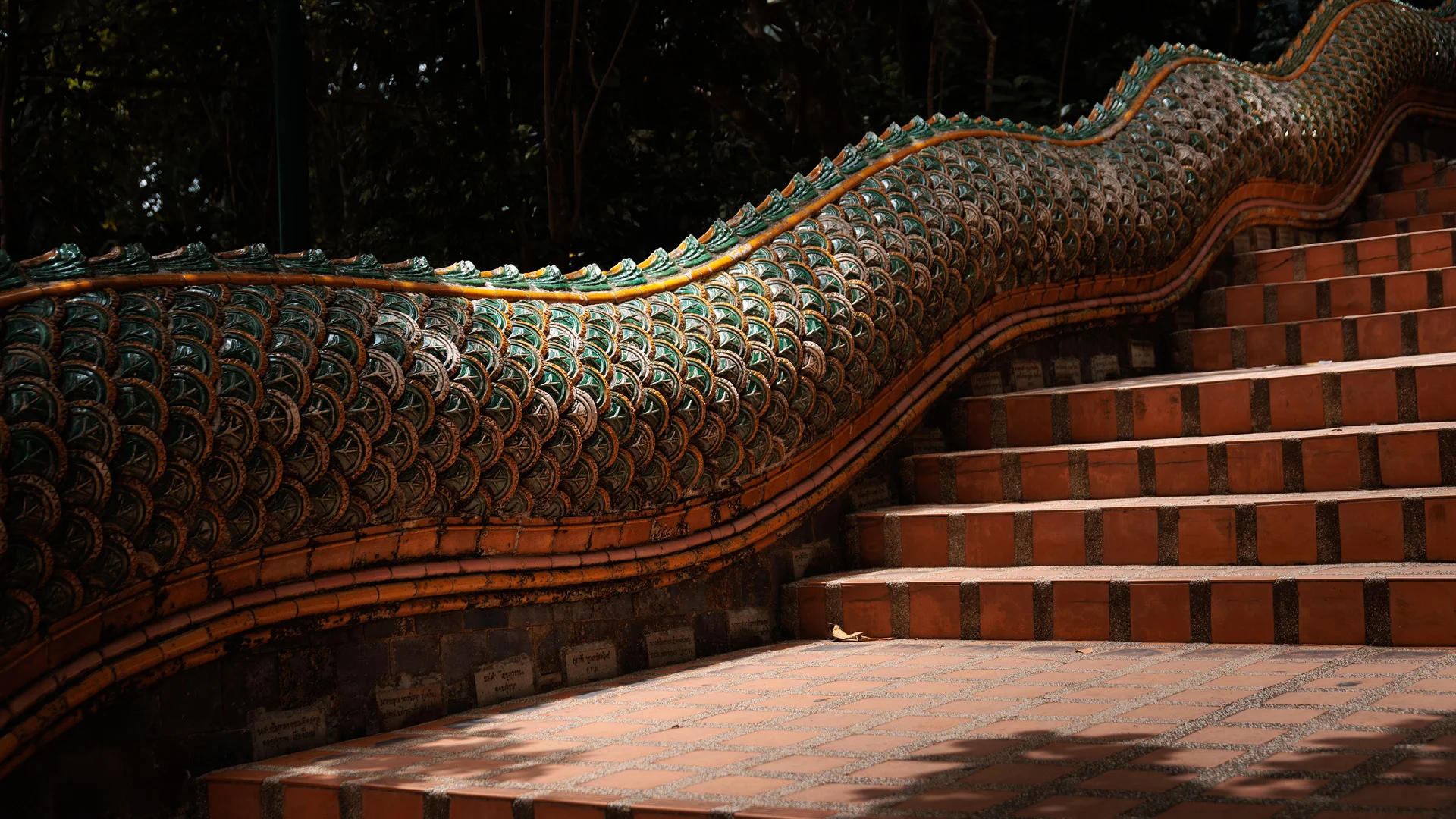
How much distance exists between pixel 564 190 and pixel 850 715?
4.16m

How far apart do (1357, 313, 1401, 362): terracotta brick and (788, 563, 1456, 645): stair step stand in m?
1.50

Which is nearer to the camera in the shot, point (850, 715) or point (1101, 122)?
point (850, 715)

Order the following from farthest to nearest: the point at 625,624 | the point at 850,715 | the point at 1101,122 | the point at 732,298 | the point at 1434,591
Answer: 1. the point at 1101,122
2. the point at 732,298
3. the point at 625,624
4. the point at 1434,591
5. the point at 850,715

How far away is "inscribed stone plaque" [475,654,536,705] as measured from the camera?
3.42 m

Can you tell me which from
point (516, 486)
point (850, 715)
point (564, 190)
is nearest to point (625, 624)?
point (516, 486)

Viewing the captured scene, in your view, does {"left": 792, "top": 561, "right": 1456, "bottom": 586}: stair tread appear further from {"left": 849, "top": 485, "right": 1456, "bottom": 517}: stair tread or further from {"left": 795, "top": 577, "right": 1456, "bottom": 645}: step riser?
{"left": 849, "top": 485, "right": 1456, "bottom": 517}: stair tread

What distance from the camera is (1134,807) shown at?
2.02 meters

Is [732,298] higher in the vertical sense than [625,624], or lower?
higher

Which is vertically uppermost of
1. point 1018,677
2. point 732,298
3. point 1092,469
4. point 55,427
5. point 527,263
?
point 527,263

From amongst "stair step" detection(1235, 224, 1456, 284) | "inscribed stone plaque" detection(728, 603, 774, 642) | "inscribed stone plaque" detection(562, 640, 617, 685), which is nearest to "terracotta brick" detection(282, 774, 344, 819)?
"inscribed stone plaque" detection(562, 640, 617, 685)

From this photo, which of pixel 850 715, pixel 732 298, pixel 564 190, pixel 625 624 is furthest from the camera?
pixel 564 190

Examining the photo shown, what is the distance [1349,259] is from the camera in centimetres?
581

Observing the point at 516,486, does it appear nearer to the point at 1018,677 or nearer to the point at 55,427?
the point at 55,427

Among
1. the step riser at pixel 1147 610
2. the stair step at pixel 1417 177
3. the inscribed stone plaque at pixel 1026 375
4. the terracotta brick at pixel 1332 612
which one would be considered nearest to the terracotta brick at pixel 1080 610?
the step riser at pixel 1147 610
